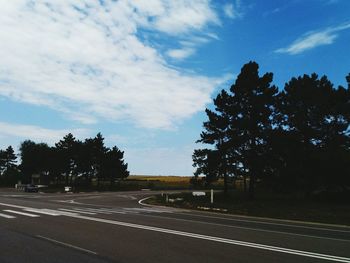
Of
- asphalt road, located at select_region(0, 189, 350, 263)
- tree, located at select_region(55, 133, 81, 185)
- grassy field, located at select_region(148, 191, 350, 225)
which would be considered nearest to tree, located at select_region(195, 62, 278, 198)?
grassy field, located at select_region(148, 191, 350, 225)

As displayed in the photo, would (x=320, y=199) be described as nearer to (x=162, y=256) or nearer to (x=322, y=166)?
(x=322, y=166)

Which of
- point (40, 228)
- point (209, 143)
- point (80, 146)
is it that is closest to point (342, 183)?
point (209, 143)

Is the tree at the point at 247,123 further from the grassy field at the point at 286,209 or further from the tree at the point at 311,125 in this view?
the grassy field at the point at 286,209

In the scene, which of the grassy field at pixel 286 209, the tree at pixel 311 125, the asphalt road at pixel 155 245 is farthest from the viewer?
the tree at pixel 311 125

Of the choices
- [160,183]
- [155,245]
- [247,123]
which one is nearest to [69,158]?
[160,183]

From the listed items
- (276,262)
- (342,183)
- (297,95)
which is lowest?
(276,262)

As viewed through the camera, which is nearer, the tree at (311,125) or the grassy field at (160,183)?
the tree at (311,125)

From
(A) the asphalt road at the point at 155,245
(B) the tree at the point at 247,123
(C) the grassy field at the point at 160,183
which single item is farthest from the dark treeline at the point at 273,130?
(C) the grassy field at the point at 160,183

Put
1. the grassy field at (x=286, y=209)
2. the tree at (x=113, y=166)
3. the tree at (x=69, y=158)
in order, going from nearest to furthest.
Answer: the grassy field at (x=286, y=209)
the tree at (x=113, y=166)
the tree at (x=69, y=158)

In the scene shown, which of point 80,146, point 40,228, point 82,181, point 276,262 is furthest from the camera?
point 82,181

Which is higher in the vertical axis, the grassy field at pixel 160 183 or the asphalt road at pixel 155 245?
the grassy field at pixel 160 183

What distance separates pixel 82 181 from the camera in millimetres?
102188

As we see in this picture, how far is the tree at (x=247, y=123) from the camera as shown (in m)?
45.8

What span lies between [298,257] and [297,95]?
41.3 metres
